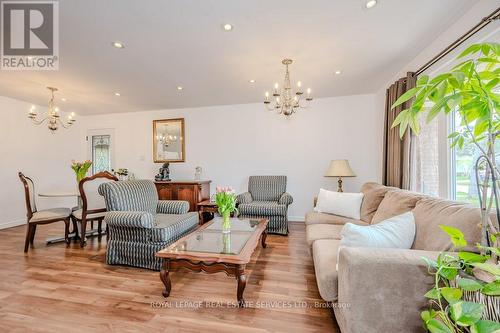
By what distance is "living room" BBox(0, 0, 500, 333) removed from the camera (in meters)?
1.11

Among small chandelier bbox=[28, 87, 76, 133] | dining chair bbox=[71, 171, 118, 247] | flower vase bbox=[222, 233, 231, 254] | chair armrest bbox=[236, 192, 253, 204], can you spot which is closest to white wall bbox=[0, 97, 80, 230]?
small chandelier bbox=[28, 87, 76, 133]

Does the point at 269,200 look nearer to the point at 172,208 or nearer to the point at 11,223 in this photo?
the point at 172,208

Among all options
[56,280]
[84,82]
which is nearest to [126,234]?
[56,280]

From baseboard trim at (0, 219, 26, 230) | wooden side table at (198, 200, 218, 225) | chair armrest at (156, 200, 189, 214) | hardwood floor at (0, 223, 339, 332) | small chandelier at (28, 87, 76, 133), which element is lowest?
hardwood floor at (0, 223, 339, 332)

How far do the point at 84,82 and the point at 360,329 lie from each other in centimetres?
450

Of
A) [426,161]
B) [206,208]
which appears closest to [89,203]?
[206,208]

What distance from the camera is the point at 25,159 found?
438cm

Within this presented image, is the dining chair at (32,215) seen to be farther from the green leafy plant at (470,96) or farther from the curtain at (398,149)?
the curtain at (398,149)

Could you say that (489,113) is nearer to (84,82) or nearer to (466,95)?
(466,95)

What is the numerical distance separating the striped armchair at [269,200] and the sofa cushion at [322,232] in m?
1.05

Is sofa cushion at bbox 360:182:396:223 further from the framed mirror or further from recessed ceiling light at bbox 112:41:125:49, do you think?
the framed mirror

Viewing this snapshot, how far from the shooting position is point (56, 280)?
2.16 meters

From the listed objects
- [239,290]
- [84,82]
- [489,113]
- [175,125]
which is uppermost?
[84,82]

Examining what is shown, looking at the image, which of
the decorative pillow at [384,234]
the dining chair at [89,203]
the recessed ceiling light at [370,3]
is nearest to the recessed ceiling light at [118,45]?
the dining chair at [89,203]
